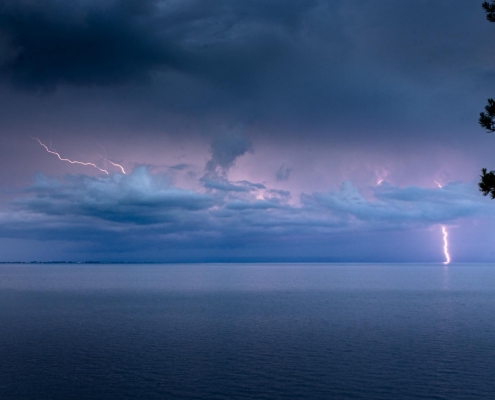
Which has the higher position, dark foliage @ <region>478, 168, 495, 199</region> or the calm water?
dark foliage @ <region>478, 168, 495, 199</region>

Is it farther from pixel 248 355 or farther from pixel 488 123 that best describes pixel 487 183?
pixel 248 355

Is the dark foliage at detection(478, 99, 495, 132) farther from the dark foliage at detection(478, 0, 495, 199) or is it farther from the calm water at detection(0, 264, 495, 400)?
the calm water at detection(0, 264, 495, 400)

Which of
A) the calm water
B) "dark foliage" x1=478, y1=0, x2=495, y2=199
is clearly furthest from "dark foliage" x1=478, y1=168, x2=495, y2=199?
the calm water

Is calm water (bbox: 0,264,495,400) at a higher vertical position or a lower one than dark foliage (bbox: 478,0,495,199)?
lower

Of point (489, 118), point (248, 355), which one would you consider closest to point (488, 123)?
point (489, 118)

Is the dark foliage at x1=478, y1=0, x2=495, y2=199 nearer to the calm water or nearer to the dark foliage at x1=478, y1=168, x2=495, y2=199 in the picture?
the dark foliage at x1=478, y1=168, x2=495, y2=199

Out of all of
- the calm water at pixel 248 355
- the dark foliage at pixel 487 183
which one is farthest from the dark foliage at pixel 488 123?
the calm water at pixel 248 355

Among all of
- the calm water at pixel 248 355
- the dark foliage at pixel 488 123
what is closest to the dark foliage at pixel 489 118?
the dark foliage at pixel 488 123

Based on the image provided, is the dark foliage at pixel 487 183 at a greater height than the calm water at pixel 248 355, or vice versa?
the dark foliage at pixel 487 183

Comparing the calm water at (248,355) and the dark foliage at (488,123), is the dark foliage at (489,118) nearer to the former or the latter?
the dark foliage at (488,123)

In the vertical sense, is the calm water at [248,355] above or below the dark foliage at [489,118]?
below

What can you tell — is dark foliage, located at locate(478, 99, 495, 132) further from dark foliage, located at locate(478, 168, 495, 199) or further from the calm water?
the calm water

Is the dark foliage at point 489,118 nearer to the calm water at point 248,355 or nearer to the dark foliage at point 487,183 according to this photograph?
the dark foliage at point 487,183

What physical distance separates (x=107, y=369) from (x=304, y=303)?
6195cm
